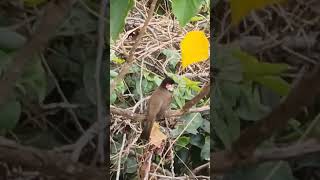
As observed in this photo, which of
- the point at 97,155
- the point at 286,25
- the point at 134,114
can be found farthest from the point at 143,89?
the point at 286,25

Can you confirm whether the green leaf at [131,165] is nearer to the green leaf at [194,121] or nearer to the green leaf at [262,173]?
the green leaf at [194,121]

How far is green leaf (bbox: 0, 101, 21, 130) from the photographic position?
0.88m

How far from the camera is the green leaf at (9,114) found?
0.88 meters

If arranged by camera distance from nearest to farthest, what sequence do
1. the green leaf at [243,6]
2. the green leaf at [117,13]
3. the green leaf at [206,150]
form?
the green leaf at [243,6] → the green leaf at [117,13] → the green leaf at [206,150]

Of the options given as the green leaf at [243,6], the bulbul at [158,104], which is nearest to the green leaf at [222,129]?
the green leaf at [243,6]

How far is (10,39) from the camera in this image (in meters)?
0.88

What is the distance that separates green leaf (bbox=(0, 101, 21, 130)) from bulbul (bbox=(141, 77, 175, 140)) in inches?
15.3

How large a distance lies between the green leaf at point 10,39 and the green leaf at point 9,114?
10 centimetres

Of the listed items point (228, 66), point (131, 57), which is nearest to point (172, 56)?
point (131, 57)

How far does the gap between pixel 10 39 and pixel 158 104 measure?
44 cm

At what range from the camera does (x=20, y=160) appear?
0.90m

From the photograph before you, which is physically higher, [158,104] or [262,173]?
[158,104]

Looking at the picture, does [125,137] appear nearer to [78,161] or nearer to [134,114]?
[134,114]

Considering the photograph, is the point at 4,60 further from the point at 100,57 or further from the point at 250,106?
the point at 250,106
